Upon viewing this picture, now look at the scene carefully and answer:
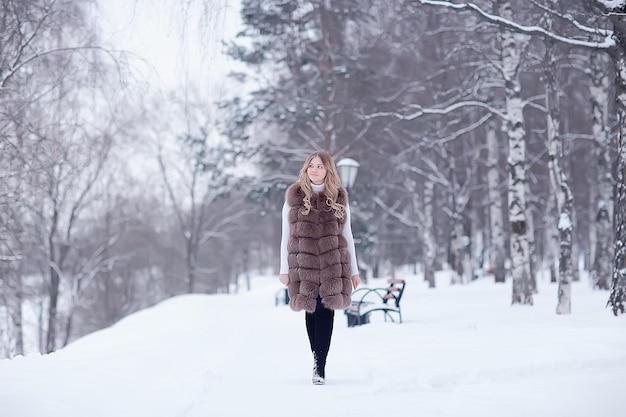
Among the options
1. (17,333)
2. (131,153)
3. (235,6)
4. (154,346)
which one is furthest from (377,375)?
(131,153)

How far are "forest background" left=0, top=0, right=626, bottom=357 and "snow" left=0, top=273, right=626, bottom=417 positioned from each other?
2.51m

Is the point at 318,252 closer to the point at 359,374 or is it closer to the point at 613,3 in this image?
the point at 359,374

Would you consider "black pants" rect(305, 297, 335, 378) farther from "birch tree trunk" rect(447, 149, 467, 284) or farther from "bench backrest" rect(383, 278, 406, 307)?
"birch tree trunk" rect(447, 149, 467, 284)

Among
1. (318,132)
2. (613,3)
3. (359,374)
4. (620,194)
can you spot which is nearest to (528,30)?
(613,3)

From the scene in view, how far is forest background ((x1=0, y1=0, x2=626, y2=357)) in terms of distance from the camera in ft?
32.7

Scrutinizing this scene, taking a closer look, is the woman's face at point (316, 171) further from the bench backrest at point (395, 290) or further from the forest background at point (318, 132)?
Answer: the bench backrest at point (395, 290)

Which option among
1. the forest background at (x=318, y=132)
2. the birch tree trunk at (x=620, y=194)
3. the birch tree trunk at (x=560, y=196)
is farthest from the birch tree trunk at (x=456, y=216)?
the birch tree trunk at (x=620, y=194)

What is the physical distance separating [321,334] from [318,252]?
746 mm

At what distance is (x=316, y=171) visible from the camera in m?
5.58

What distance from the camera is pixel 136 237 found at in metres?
32.8

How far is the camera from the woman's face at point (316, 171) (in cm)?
558

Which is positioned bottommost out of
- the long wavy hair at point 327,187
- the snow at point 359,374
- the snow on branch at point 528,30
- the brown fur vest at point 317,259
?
the snow at point 359,374

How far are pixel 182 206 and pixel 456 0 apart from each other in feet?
77.7

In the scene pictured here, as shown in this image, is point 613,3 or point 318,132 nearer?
point 613,3
